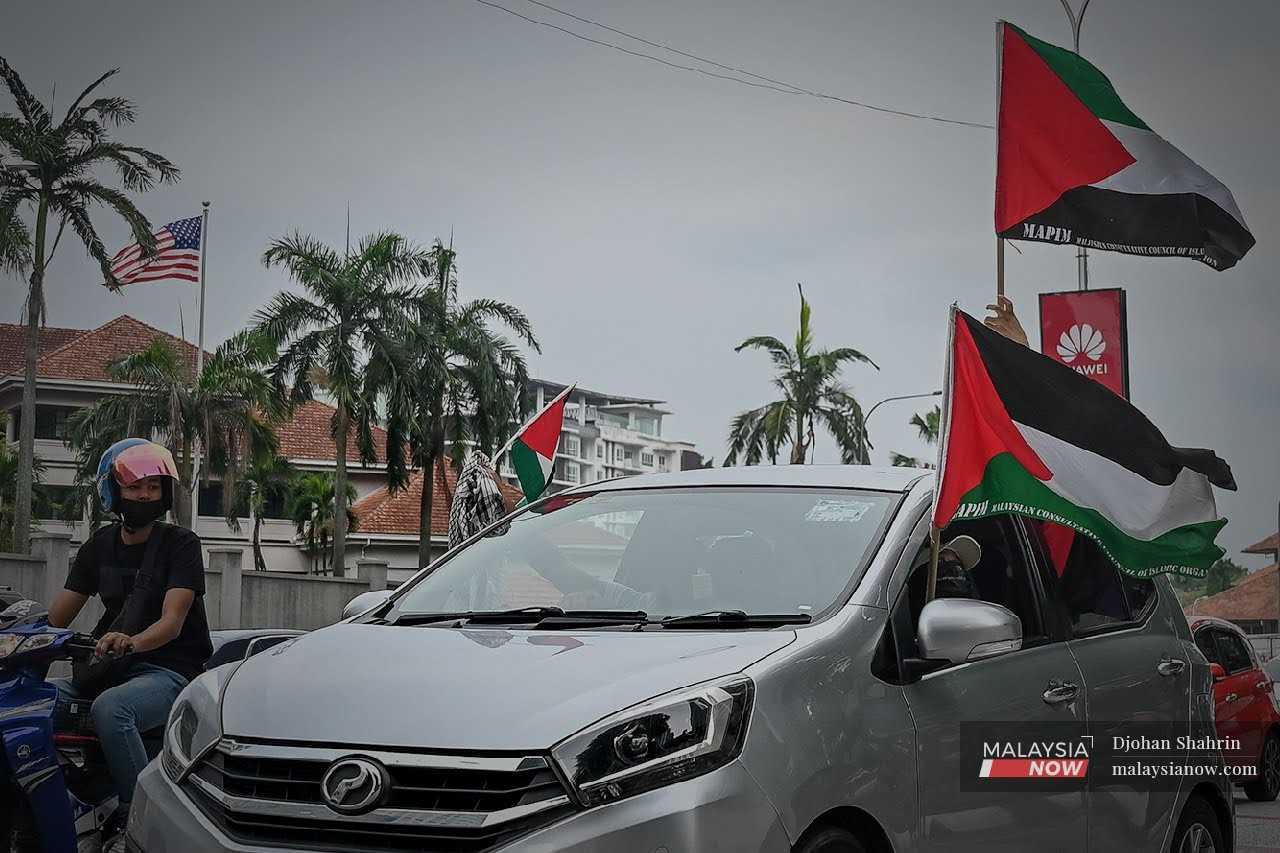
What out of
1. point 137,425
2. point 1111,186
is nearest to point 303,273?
point 137,425

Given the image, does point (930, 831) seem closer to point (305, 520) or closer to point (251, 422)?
point (251, 422)

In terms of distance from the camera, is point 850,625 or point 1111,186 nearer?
point 850,625

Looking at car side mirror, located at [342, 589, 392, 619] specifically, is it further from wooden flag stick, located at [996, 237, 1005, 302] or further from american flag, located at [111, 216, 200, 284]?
american flag, located at [111, 216, 200, 284]

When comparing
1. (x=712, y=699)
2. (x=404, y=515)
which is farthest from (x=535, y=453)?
(x=404, y=515)

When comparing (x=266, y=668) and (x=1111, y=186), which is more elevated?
(x=1111, y=186)

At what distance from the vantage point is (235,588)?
3155 cm

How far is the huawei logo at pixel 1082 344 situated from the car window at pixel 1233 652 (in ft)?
28.6

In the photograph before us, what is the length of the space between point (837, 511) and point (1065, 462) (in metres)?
1.17

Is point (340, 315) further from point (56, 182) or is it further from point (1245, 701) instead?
point (1245, 701)

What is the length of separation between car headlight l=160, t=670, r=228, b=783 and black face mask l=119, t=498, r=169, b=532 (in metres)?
1.74

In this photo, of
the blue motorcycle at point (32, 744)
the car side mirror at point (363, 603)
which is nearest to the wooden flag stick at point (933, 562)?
the car side mirror at point (363, 603)

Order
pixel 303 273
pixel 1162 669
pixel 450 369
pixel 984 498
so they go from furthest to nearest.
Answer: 1. pixel 450 369
2. pixel 303 273
3. pixel 1162 669
4. pixel 984 498

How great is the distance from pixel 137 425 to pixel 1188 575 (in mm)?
50305

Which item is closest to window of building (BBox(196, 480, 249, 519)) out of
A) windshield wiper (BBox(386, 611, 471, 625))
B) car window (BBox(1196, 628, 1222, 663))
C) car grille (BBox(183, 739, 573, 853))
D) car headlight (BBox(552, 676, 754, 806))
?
car window (BBox(1196, 628, 1222, 663))
